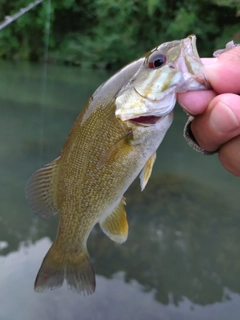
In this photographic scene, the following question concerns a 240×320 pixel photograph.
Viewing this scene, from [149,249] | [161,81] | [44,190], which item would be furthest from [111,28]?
[161,81]

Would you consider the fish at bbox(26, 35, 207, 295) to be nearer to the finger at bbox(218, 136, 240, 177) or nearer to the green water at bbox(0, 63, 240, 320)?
the finger at bbox(218, 136, 240, 177)

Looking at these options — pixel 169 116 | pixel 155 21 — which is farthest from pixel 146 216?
pixel 155 21

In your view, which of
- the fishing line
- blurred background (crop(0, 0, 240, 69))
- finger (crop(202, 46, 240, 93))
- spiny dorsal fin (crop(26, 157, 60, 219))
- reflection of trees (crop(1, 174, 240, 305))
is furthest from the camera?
blurred background (crop(0, 0, 240, 69))

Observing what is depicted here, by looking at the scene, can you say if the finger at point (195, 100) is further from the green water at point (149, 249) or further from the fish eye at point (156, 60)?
the green water at point (149, 249)

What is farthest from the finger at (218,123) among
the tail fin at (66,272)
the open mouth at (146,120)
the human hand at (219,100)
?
the tail fin at (66,272)

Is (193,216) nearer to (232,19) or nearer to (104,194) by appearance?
(104,194)

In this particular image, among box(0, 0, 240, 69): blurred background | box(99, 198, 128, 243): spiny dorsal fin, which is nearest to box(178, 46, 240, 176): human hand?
box(99, 198, 128, 243): spiny dorsal fin

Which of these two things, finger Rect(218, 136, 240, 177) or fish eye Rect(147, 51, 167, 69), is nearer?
fish eye Rect(147, 51, 167, 69)
